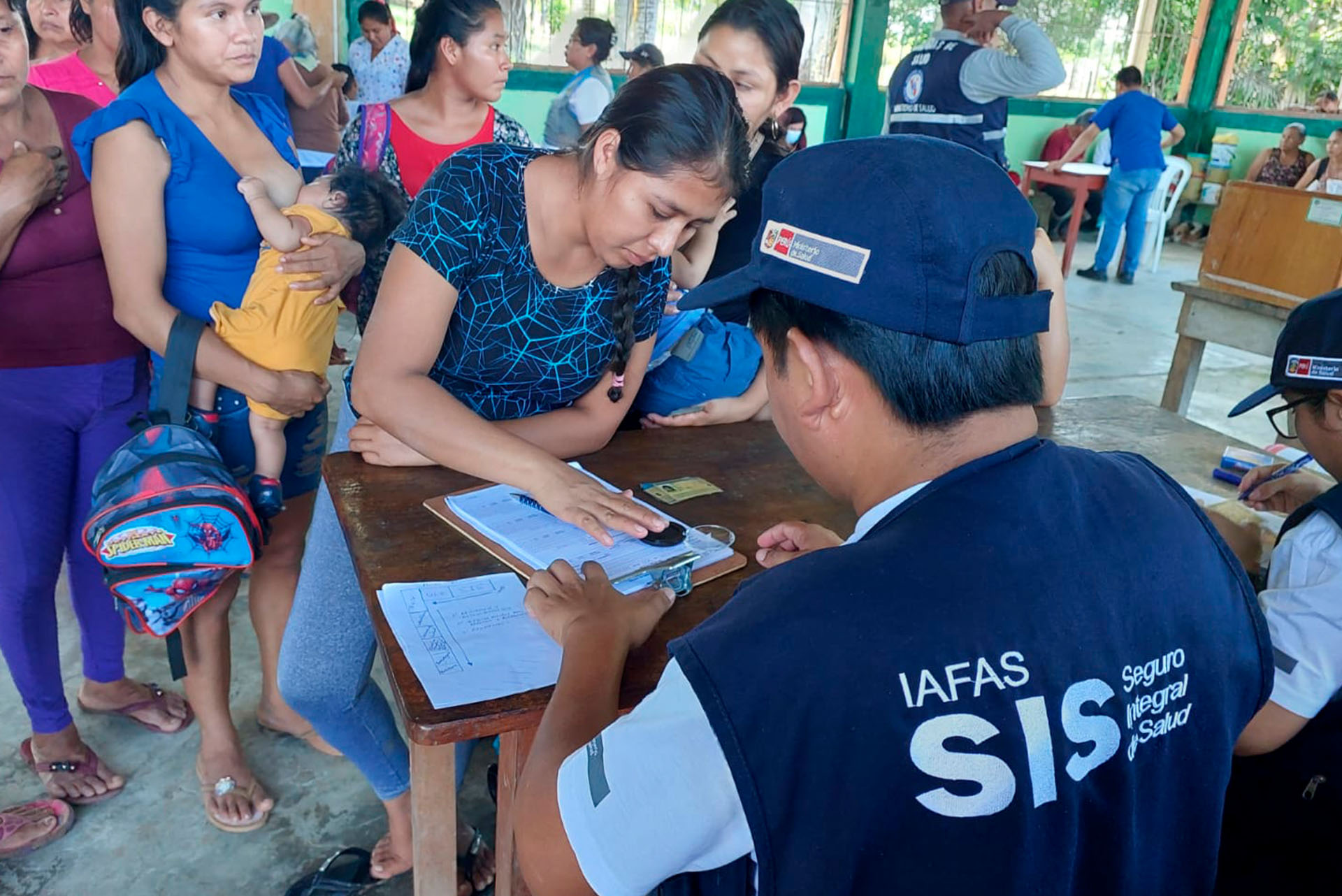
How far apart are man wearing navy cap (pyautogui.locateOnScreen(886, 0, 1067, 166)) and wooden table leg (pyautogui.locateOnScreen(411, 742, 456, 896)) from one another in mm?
4378

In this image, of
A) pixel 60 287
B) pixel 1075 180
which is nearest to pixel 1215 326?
pixel 60 287

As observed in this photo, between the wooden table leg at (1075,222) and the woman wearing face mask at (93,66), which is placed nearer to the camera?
the woman wearing face mask at (93,66)

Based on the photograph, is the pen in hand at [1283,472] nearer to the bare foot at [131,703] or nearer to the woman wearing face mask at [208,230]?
the woman wearing face mask at [208,230]

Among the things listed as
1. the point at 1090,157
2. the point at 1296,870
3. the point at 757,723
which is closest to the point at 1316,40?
the point at 1090,157

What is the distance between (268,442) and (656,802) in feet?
5.12

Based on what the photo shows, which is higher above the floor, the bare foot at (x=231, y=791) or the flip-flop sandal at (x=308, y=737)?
the bare foot at (x=231, y=791)

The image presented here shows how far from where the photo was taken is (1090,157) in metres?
11.6

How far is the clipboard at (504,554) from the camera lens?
1.29 m

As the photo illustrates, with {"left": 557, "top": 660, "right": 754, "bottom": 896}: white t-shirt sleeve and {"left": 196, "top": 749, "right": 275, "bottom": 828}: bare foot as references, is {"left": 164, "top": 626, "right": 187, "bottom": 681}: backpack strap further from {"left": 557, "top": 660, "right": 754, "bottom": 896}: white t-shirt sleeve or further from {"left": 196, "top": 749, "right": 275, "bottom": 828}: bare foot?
{"left": 557, "top": 660, "right": 754, "bottom": 896}: white t-shirt sleeve

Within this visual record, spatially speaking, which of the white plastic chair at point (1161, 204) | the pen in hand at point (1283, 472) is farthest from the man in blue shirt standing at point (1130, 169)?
the pen in hand at point (1283, 472)

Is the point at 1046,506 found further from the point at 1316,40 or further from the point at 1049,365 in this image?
the point at 1316,40

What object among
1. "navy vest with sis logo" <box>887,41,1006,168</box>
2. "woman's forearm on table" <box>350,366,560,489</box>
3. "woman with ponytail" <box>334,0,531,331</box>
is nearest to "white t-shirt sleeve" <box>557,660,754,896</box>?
"woman's forearm on table" <box>350,366,560,489</box>

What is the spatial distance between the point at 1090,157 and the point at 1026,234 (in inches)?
485

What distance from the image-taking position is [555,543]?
1343mm
